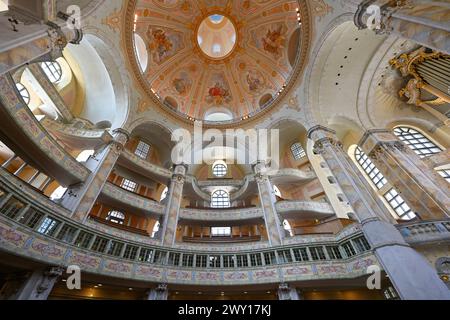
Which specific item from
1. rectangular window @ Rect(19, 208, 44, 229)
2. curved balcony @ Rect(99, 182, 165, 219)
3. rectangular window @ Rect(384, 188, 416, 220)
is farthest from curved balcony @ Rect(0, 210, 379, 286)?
rectangular window @ Rect(384, 188, 416, 220)

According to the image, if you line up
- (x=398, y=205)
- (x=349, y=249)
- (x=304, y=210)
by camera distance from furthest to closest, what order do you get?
1. (x=304, y=210)
2. (x=398, y=205)
3. (x=349, y=249)

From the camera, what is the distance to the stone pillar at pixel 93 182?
1209 centimetres

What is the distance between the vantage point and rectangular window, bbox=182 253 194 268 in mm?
13680

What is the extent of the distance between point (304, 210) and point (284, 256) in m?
4.82

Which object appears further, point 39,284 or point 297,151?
point 297,151

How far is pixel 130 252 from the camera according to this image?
12820 mm

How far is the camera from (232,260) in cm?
1417

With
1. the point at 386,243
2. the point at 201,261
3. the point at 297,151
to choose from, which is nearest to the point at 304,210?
the point at 386,243

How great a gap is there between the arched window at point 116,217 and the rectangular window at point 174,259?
5937 millimetres

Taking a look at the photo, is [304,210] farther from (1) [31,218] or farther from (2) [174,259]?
(1) [31,218]

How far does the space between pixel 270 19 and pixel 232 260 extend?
24.3 m

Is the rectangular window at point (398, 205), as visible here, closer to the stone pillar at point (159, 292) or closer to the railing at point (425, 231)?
the railing at point (425, 231)

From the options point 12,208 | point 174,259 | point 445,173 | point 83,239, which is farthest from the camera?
point 445,173
